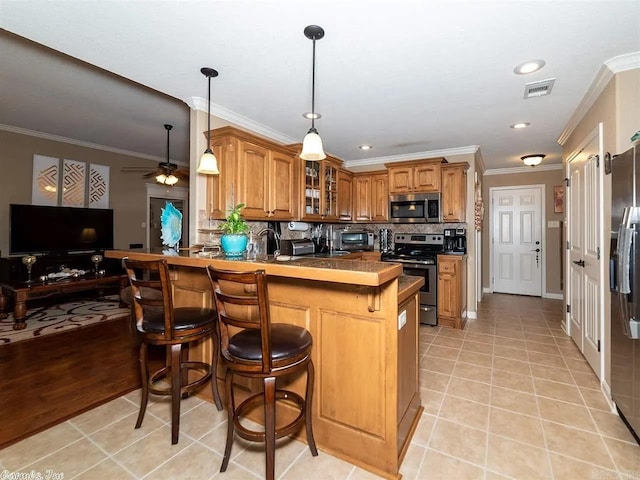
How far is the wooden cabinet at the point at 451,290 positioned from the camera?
401 centimetres

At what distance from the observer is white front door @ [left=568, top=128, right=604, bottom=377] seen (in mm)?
2541

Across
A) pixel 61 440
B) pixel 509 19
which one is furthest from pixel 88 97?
pixel 509 19

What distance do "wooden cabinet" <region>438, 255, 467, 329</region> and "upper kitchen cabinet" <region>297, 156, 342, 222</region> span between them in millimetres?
1721

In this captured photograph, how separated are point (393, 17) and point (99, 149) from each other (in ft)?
19.1

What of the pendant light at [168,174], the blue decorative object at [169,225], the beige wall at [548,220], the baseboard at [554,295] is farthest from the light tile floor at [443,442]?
the beige wall at [548,220]

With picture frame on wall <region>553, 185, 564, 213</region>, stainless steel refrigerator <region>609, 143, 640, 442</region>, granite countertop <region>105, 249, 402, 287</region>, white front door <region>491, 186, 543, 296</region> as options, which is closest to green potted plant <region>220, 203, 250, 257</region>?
granite countertop <region>105, 249, 402, 287</region>

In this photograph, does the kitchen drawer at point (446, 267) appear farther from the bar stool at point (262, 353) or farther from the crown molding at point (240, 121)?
the bar stool at point (262, 353)

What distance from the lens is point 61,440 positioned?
182 centimetres

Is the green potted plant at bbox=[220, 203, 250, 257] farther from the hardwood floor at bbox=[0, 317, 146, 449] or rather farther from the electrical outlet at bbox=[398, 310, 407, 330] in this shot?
the hardwood floor at bbox=[0, 317, 146, 449]

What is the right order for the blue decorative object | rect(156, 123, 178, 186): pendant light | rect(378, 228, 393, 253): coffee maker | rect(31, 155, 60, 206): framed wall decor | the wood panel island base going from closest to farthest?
the wood panel island base, the blue decorative object, rect(156, 123, 178, 186): pendant light, rect(31, 155, 60, 206): framed wall decor, rect(378, 228, 393, 253): coffee maker

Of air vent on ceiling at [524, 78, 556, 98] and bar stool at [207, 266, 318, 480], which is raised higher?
air vent on ceiling at [524, 78, 556, 98]

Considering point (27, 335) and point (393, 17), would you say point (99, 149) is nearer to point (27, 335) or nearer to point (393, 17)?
point (27, 335)

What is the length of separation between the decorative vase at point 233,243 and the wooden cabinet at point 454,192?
332 centimetres

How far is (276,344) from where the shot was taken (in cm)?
150
